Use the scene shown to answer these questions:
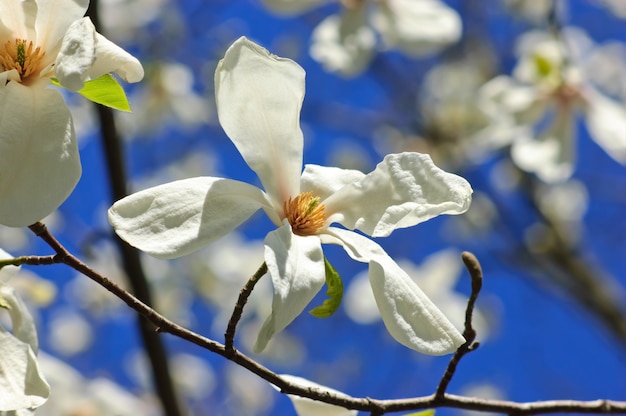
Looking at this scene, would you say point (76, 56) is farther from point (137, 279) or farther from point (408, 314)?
point (137, 279)

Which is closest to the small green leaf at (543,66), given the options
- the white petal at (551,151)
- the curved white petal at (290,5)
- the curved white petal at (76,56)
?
the white petal at (551,151)

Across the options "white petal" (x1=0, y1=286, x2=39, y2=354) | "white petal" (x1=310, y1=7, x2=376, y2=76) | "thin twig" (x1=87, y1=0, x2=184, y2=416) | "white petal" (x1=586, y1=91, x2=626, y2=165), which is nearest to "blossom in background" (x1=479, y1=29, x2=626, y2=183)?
"white petal" (x1=586, y1=91, x2=626, y2=165)

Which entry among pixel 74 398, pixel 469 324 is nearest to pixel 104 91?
pixel 469 324

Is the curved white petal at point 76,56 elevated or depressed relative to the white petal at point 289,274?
elevated

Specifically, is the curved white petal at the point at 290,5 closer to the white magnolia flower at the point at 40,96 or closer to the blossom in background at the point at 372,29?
the blossom in background at the point at 372,29

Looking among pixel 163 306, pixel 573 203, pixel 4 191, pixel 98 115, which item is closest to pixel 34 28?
pixel 4 191
